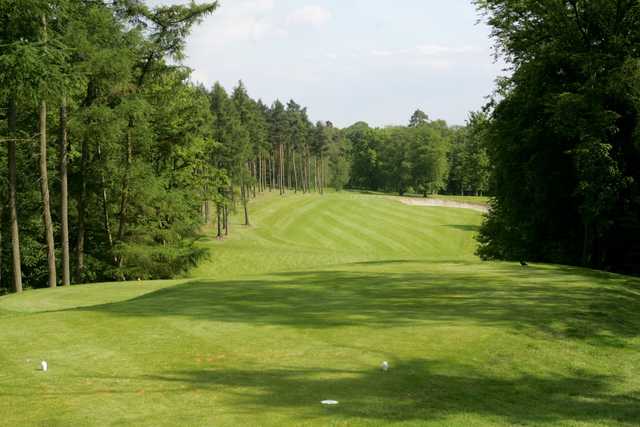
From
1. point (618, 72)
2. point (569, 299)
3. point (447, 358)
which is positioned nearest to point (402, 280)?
point (569, 299)

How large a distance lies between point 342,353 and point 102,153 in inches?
1171

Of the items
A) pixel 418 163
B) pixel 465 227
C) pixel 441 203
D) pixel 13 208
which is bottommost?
pixel 465 227

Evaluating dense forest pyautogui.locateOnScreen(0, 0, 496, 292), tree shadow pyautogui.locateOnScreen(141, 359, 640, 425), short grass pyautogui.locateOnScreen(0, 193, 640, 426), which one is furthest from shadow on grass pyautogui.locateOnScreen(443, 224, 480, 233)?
tree shadow pyautogui.locateOnScreen(141, 359, 640, 425)

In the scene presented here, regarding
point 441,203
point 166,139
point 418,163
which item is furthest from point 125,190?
point 418,163

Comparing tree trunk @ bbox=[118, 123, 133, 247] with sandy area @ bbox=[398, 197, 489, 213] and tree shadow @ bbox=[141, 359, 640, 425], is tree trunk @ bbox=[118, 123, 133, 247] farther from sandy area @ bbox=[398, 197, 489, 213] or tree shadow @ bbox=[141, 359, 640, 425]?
sandy area @ bbox=[398, 197, 489, 213]

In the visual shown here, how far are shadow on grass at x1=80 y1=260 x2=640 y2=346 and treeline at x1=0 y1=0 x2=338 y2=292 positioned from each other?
12.3 metres

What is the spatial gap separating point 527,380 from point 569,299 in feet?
20.7

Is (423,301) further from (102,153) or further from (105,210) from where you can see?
(105,210)

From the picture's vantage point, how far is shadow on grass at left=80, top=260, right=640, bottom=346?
12.7 meters

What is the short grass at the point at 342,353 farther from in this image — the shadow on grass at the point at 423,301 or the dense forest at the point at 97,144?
the dense forest at the point at 97,144

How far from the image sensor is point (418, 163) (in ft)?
427

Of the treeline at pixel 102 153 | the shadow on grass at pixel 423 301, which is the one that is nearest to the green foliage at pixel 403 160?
the treeline at pixel 102 153

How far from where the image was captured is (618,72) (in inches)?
992

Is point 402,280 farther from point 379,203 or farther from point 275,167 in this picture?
point 275,167
